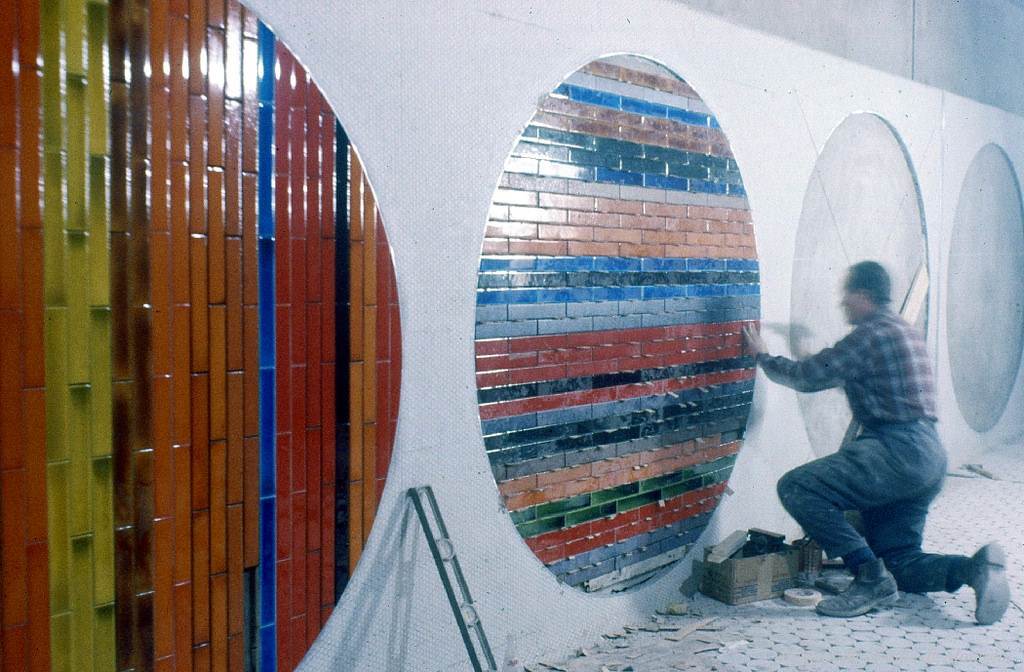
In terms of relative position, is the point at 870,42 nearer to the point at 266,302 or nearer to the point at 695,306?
the point at 695,306

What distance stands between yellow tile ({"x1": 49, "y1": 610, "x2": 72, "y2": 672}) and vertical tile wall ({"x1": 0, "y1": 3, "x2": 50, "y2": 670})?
2cm

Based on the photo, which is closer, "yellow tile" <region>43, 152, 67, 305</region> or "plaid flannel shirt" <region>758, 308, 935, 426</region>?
"yellow tile" <region>43, 152, 67, 305</region>

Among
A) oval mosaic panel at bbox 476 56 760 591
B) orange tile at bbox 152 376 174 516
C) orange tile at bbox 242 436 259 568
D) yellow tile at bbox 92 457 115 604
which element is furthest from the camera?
oval mosaic panel at bbox 476 56 760 591

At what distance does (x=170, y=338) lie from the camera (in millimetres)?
2572

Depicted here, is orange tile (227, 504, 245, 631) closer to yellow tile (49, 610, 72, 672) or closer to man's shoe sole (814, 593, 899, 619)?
yellow tile (49, 610, 72, 672)

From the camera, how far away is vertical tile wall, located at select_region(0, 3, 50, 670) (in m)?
2.25

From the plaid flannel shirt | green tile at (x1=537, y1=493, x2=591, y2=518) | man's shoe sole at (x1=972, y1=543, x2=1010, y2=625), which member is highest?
the plaid flannel shirt

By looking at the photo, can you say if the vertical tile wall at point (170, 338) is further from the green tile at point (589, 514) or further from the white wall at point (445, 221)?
the green tile at point (589, 514)

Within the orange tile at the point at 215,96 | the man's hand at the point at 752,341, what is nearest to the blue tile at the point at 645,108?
the man's hand at the point at 752,341

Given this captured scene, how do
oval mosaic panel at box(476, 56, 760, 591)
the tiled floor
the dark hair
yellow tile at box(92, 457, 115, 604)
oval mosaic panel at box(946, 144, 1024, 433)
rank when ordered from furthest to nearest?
oval mosaic panel at box(946, 144, 1024, 433) → the dark hair → the tiled floor → oval mosaic panel at box(476, 56, 760, 591) → yellow tile at box(92, 457, 115, 604)

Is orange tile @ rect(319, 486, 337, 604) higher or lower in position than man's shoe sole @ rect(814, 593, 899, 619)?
higher

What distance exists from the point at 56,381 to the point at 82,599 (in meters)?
0.61

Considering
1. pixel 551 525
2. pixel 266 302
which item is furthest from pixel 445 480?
pixel 266 302

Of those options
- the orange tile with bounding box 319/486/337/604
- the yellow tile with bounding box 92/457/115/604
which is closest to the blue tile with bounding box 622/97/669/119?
the orange tile with bounding box 319/486/337/604
